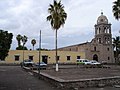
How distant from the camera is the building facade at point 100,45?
85500 millimetres

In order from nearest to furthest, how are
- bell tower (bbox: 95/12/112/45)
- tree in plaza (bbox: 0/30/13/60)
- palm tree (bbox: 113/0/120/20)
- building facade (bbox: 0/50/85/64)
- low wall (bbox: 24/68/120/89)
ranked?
low wall (bbox: 24/68/120/89) → palm tree (bbox: 113/0/120/20) → tree in plaza (bbox: 0/30/13/60) → building facade (bbox: 0/50/85/64) → bell tower (bbox: 95/12/112/45)

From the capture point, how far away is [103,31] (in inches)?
3366

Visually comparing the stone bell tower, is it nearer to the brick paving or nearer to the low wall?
the brick paving

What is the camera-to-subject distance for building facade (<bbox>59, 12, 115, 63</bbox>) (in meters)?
85.5

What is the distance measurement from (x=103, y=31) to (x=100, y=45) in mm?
5446

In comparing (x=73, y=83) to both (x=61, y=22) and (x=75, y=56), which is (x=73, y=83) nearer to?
(x=61, y=22)

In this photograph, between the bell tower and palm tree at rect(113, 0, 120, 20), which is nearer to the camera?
palm tree at rect(113, 0, 120, 20)

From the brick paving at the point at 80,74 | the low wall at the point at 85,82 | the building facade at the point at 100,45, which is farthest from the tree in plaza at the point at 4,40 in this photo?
the building facade at the point at 100,45

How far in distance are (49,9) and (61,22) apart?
2658mm

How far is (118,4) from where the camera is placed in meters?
39.8

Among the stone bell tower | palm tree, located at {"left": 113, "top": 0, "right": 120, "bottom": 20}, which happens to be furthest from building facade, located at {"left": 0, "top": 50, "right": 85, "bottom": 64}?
palm tree, located at {"left": 113, "top": 0, "right": 120, "bottom": 20}

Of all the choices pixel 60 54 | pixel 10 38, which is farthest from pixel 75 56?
pixel 10 38

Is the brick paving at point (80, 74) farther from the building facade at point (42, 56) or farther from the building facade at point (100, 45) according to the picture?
the building facade at point (100, 45)

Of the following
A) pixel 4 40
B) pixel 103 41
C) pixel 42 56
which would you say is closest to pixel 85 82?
pixel 4 40
